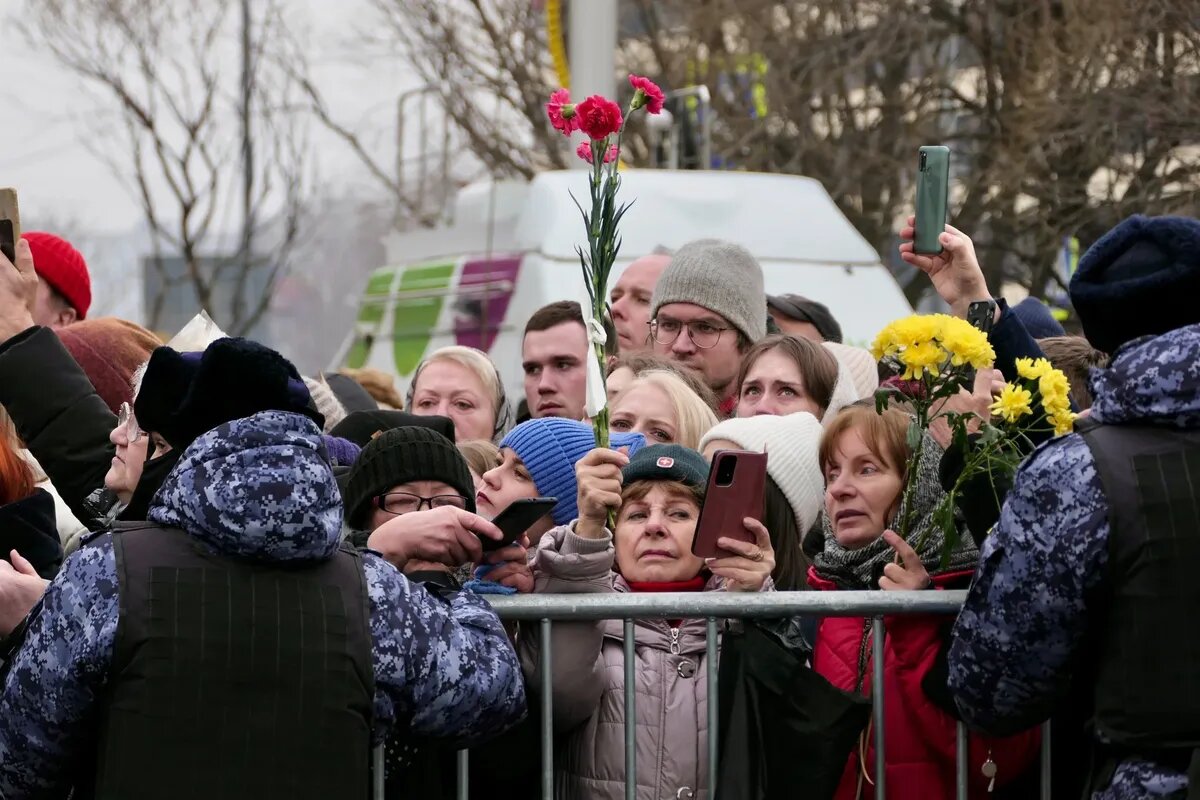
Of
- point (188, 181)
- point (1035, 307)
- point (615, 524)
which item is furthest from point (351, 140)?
point (615, 524)

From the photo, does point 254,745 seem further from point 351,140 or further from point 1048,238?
point 351,140

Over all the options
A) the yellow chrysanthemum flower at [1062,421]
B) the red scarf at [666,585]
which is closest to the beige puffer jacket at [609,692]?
the red scarf at [666,585]

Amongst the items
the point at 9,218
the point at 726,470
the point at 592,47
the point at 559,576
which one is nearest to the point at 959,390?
the point at 726,470

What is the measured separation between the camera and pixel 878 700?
4.14 meters

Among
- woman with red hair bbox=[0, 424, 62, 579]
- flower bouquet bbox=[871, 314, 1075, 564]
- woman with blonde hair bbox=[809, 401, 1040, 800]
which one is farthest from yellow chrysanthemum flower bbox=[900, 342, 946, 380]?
woman with red hair bbox=[0, 424, 62, 579]

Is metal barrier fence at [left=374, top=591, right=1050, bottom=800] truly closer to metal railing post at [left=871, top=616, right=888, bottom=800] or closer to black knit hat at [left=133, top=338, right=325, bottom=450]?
metal railing post at [left=871, top=616, right=888, bottom=800]

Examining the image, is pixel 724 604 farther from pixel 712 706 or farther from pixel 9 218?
pixel 9 218

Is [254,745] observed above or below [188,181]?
above

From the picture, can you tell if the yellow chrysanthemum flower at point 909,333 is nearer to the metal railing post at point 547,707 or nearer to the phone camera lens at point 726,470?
the phone camera lens at point 726,470

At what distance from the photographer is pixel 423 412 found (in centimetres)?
650

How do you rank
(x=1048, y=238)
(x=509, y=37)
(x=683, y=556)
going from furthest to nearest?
(x=509, y=37) < (x=1048, y=238) < (x=683, y=556)

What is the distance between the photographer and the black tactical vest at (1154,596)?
3.50 metres

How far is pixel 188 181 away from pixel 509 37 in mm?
4126

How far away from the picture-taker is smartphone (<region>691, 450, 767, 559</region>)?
13.4 ft
